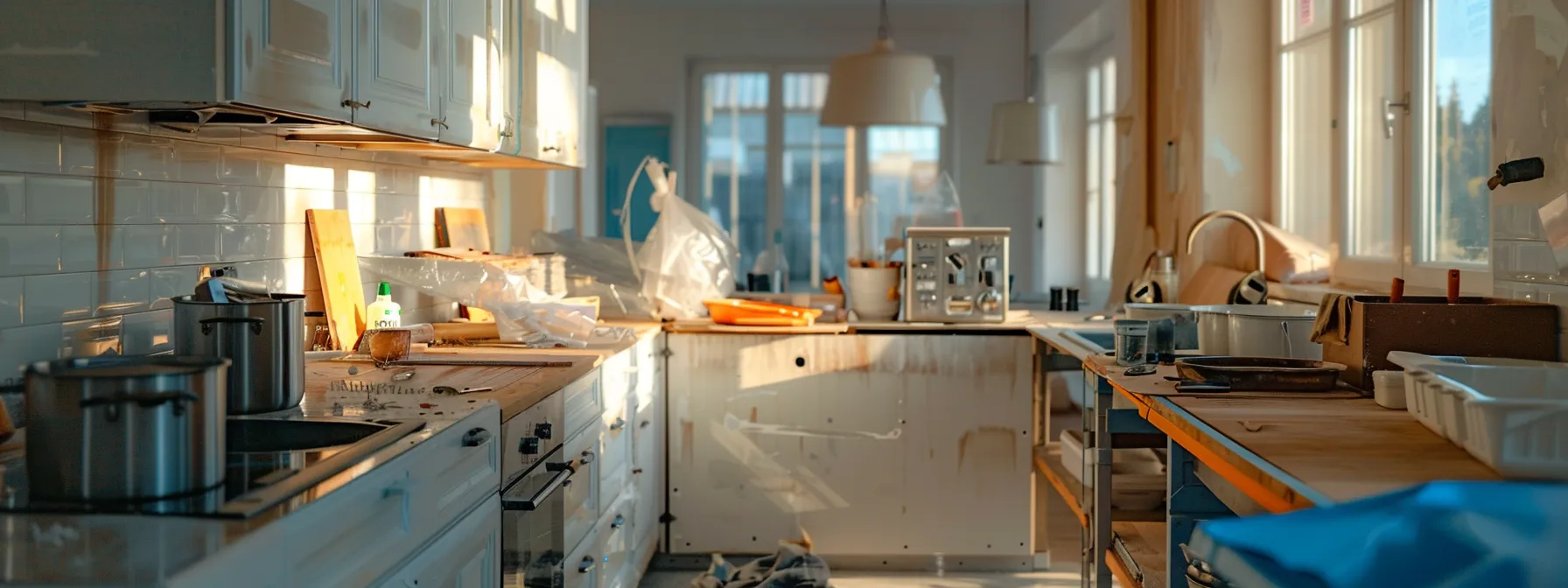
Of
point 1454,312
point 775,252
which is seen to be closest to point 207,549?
point 1454,312

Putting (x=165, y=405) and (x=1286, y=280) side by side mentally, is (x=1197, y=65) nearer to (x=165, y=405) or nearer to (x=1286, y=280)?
(x=1286, y=280)

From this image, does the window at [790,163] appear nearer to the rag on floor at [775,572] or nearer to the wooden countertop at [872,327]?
the wooden countertop at [872,327]

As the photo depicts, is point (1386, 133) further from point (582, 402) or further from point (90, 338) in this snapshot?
point (90, 338)

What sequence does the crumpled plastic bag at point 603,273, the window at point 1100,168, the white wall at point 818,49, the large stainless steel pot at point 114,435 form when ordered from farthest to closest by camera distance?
the white wall at point 818,49 < the window at point 1100,168 < the crumpled plastic bag at point 603,273 < the large stainless steel pot at point 114,435

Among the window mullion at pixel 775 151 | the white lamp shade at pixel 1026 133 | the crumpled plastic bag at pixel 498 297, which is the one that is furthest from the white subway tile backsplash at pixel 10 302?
the window mullion at pixel 775 151

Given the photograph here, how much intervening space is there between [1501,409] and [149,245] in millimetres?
Result: 2115

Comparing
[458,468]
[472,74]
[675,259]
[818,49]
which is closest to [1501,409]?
[458,468]

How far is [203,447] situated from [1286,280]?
348 cm

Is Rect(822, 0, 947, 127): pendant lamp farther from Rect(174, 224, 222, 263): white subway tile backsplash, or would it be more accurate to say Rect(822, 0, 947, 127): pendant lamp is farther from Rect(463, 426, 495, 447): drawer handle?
Rect(463, 426, 495, 447): drawer handle

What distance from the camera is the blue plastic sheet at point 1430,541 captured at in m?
1.20

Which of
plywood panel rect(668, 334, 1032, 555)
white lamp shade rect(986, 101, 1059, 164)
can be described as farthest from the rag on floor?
white lamp shade rect(986, 101, 1059, 164)

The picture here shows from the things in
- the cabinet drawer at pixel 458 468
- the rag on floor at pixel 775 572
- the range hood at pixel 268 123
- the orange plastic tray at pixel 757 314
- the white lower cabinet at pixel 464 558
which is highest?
the range hood at pixel 268 123

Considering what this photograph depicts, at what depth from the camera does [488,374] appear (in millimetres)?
2746

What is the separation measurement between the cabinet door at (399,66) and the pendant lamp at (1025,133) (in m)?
3.81
